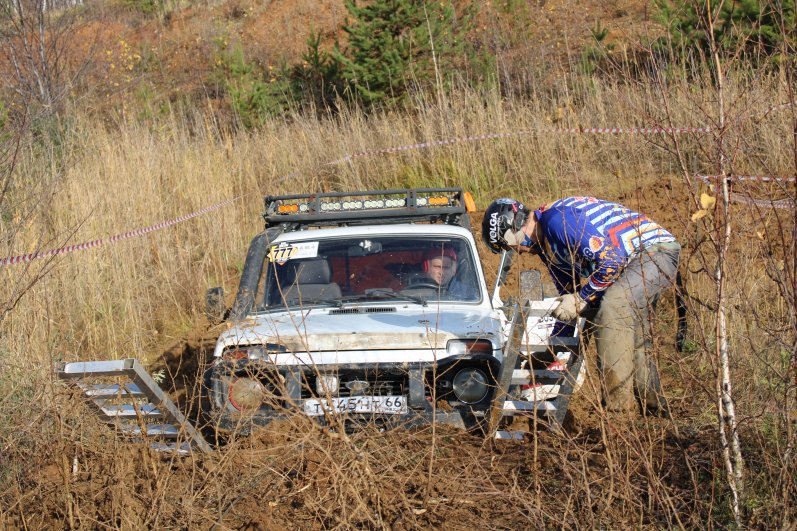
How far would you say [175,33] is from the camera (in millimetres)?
33594

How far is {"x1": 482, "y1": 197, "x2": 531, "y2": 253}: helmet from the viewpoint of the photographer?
20.2 ft

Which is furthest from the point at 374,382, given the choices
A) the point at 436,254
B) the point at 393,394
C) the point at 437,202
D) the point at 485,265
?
the point at 485,265

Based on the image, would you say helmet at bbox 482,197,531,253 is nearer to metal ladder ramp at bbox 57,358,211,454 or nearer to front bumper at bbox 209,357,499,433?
front bumper at bbox 209,357,499,433

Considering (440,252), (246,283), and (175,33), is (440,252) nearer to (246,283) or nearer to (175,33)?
(246,283)

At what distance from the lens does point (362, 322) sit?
5.79 meters

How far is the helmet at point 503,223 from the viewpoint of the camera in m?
6.16

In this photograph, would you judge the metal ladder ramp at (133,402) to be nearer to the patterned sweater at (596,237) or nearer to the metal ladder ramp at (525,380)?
the metal ladder ramp at (525,380)

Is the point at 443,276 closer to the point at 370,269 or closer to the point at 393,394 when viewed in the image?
the point at 370,269

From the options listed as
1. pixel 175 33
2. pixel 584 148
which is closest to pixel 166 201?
pixel 584 148

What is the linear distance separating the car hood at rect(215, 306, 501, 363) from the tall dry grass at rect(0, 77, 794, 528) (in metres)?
0.60

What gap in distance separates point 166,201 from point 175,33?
76.1 ft

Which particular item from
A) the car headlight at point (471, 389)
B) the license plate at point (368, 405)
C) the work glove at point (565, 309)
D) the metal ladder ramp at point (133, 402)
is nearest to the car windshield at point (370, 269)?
the work glove at point (565, 309)

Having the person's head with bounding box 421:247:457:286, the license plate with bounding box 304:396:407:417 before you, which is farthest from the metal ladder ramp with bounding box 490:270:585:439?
the person's head with bounding box 421:247:457:286

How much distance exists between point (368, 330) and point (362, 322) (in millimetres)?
275
